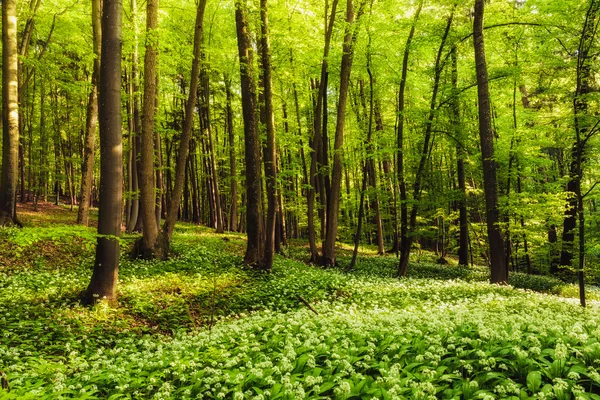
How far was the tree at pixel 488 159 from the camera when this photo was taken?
13.2 meters

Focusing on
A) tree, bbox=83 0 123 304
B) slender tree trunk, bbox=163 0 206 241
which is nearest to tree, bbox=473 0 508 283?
slender tree trunk, bbox=163 0 206 241

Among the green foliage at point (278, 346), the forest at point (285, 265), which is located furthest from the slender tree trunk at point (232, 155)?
the green foliage at point (278, 346)

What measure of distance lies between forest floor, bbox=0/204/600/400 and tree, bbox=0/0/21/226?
10.1 feet

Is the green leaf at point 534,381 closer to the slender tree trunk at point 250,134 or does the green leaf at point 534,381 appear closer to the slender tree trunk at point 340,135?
the slender tree trunk at point 250,134

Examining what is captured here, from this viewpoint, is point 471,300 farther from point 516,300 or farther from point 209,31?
point 209,31

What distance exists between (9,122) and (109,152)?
8318 mm

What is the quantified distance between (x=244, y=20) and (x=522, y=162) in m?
13.9

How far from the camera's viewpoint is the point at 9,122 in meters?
13.7

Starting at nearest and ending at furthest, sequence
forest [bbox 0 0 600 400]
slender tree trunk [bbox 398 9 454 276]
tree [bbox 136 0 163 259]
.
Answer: forest [bbox 0 0 600 400] < tree [bbox 136 0 163 259] < slender tree trunk [bbox 398 9 454 276]

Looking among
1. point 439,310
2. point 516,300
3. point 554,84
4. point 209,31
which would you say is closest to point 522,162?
point 554,84

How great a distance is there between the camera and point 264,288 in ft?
39.2

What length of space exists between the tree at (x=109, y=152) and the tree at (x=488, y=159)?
11.6 meters

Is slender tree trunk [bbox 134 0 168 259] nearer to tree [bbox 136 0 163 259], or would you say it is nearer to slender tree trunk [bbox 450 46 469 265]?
tree [bbox 136 0 163 259]

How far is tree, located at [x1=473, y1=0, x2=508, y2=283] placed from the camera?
1318cm
